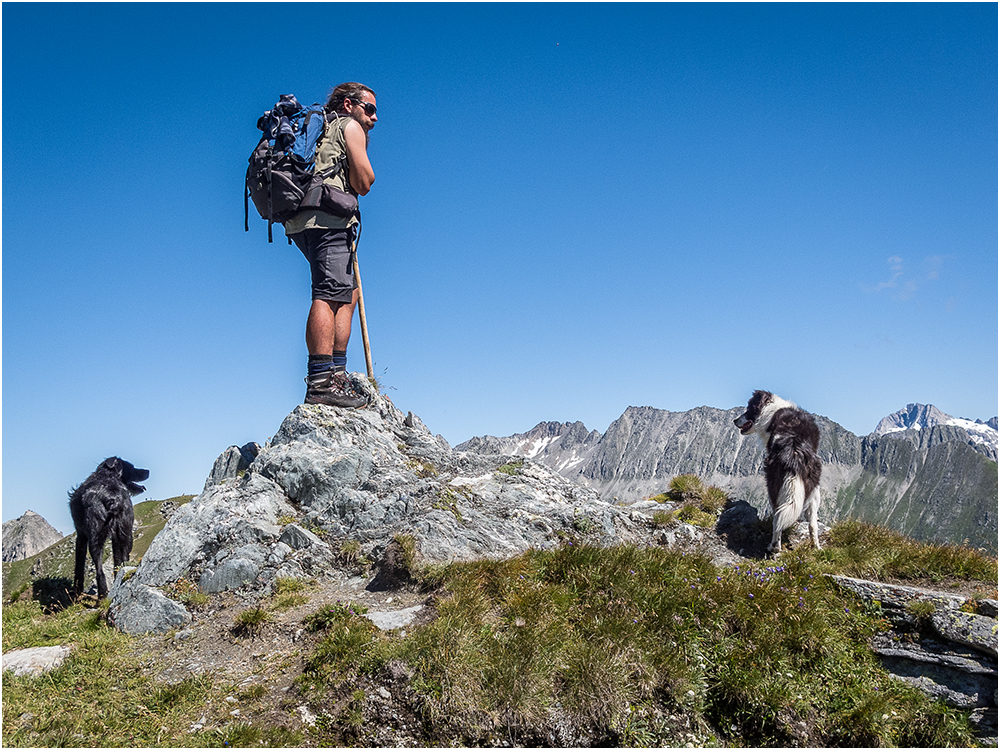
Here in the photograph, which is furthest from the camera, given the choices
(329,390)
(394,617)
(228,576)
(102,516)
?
(329,390)

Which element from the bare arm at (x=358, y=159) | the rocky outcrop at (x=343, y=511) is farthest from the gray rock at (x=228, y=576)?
the bare arm at (x=358, y=159)

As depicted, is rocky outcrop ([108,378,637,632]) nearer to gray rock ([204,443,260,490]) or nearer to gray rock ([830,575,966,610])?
gray rock ([204,443,260,490])

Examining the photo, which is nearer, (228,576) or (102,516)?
(228,576)

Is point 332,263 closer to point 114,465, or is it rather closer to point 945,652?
point 114,465

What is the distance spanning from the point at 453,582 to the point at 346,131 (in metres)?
8.45

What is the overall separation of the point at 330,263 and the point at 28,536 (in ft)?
490

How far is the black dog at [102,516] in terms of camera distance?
38.1 ft

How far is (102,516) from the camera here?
38.4 ft

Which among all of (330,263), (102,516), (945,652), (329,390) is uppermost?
(330,263)

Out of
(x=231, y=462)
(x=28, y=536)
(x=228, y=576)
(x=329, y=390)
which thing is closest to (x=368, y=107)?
(x=329, y=390)

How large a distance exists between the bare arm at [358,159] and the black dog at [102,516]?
7.11 m

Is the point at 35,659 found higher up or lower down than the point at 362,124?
lower down

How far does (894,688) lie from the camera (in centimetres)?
686

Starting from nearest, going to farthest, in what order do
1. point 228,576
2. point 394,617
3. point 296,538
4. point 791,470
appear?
1. point 394,617
2. point 228,576
3. point 296,538
4. point 791,470
